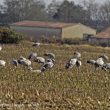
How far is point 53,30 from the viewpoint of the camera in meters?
50.4

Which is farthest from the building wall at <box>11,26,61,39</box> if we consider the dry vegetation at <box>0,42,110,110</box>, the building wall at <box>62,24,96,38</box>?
the dry vegetation at <box>0,42,110,110</box>

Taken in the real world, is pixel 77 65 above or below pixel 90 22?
above

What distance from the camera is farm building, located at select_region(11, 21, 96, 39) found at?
49812mm

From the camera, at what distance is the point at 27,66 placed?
14508 millimetres

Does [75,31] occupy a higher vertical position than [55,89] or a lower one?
lower

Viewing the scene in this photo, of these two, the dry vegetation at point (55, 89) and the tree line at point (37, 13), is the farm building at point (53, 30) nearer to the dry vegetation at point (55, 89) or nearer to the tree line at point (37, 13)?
the tree line at point (37, 13)

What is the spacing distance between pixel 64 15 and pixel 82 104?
62674 mm

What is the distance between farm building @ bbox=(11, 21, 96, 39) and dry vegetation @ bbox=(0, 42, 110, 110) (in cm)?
3553

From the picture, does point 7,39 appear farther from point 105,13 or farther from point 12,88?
point 105,13

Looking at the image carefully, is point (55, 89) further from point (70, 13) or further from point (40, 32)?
point (70, 13)

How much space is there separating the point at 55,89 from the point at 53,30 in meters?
40.2

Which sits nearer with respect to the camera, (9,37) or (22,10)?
(9,37)

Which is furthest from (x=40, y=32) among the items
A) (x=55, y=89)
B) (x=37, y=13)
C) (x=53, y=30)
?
(x=55, y=89)

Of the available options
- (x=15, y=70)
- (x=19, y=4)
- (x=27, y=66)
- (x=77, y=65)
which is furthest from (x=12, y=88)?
(x=19, y=4)
